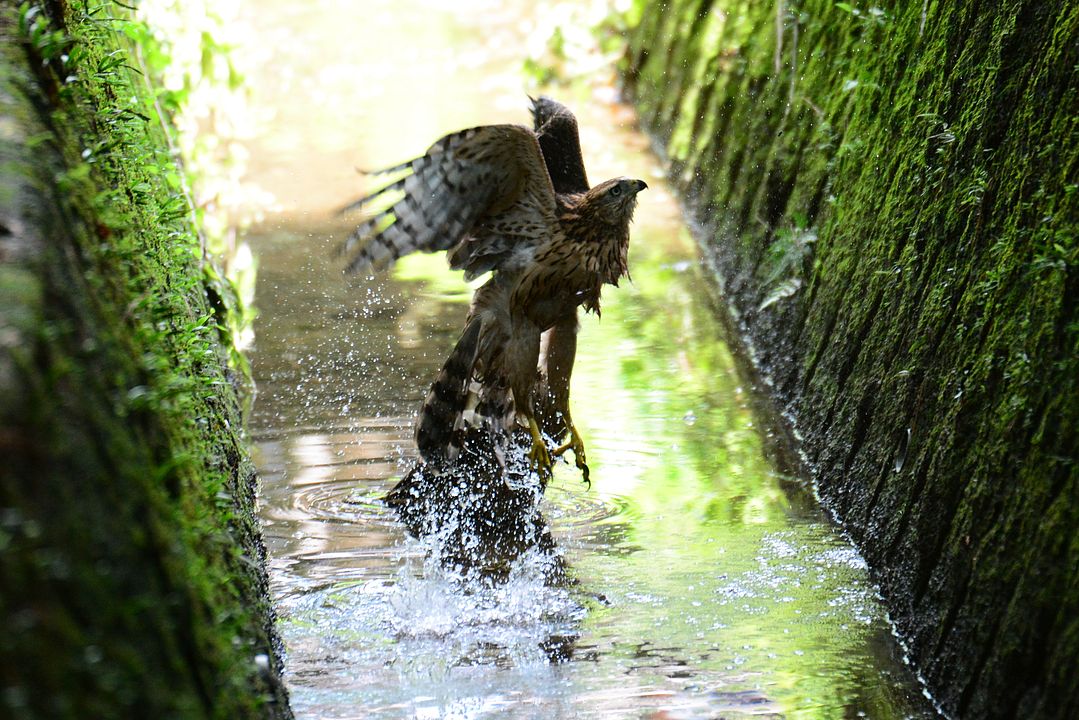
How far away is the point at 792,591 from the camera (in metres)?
4.79

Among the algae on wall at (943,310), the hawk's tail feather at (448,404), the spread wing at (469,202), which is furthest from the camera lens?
Answer: the hawk's tail feather at (448,404)

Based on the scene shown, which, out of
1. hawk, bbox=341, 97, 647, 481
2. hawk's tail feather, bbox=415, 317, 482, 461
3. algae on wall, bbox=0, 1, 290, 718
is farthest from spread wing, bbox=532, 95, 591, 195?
algae on wall, bbox=0, 1, 290, 718

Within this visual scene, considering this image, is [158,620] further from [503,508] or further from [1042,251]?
[503,508]

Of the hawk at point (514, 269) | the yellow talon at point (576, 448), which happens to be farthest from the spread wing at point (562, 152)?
the yellow talon at point (576, 448)

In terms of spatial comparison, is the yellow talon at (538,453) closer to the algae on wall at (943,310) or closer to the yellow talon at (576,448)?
the yellow talon at (576,448)

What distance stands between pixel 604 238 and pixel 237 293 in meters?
2.69

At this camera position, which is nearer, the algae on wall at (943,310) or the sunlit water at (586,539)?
the algae on wall at (943,310)

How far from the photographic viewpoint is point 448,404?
19.0 feet

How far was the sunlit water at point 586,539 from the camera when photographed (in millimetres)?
4145

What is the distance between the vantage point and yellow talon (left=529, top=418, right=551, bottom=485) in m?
5.66

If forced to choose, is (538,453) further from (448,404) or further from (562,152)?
(562,152)

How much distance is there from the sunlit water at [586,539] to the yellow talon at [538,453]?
18 cm

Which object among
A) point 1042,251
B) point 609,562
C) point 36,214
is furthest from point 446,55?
A: point 36,214

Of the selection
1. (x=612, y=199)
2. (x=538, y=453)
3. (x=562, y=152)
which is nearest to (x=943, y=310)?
(x=612, y=199)
